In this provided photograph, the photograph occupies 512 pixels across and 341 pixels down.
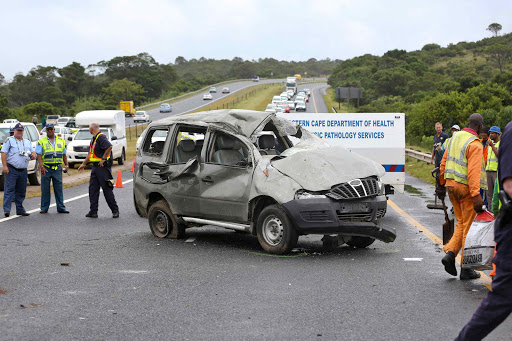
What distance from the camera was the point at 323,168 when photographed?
945 centimetres

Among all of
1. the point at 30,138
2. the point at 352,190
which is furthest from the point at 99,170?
the point at 30,138

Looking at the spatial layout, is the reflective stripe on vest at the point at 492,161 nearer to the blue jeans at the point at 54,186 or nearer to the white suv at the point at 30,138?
the blue jeans at the point at 54,186

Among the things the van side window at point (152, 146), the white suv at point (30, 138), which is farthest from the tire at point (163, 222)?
the white suv at point (30, 138)

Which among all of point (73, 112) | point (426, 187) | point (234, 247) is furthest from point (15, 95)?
point (234, 247)

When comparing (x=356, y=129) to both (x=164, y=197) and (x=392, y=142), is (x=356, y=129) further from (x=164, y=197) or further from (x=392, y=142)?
(x=164, y=197)

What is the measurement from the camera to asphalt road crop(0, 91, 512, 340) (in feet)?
19.4

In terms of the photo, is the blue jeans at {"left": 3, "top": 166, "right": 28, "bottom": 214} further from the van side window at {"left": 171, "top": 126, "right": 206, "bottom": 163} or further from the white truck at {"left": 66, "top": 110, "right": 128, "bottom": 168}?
the white truck at {"left": 66, "top": 110, "right": 128, "bottom": 168}

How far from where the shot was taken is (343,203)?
925 cm

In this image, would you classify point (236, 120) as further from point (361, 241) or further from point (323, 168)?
point (361, 241)

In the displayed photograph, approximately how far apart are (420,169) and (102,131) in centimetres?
1351

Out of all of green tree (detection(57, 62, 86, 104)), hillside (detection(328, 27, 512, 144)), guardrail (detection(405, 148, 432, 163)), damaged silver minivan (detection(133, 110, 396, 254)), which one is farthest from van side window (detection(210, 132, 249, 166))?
green tree (detection(57, 62, 86, 104))

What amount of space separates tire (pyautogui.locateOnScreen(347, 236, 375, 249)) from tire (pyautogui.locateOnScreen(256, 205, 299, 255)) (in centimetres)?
114

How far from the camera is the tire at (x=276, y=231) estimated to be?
30.2 feet

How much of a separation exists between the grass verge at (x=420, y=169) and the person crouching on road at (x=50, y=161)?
11993 millimetres
